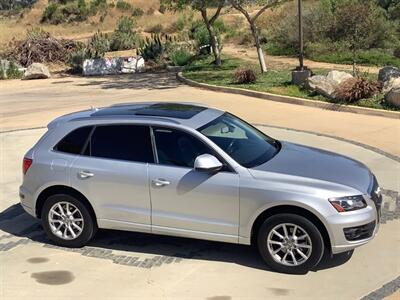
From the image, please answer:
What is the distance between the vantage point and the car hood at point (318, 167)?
6066 mm

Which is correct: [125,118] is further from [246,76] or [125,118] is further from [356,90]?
[246,76]

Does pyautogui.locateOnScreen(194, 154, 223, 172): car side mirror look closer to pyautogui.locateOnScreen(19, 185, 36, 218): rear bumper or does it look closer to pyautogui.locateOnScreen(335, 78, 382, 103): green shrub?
pyautogui.locateOnScreen(19, 185, 36, 218): rear bumper

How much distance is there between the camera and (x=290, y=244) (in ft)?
19.5

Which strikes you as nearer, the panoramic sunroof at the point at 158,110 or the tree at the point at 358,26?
the panoramic sunroof at the point at 158,110

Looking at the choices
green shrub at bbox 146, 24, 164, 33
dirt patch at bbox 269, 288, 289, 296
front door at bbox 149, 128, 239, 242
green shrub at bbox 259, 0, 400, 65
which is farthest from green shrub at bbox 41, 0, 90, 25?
dirt patch at bbox 269, 288, 289, 296

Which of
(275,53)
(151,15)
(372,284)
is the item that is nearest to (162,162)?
(372,284)

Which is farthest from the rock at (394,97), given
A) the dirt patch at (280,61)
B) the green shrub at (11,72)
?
the green shrub at (11,72)

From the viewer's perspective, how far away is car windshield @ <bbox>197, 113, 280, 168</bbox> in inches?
253

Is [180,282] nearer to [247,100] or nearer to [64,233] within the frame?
[64,233]

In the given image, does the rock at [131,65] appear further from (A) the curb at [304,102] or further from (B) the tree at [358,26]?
(B) the tree at [358,26]

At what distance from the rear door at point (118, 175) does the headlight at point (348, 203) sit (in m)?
1.94

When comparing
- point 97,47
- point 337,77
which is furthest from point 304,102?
point 97,47

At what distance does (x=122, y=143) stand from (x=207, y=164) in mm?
1183

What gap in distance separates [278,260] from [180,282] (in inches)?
38.7
